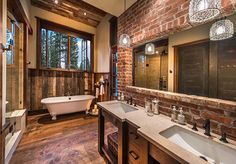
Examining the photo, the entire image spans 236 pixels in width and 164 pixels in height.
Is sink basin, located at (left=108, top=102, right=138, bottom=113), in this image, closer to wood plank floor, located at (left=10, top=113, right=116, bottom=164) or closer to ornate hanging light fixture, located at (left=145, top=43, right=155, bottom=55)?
wood plank floor, located at (left=10, top=113, right=116, bottom=164)

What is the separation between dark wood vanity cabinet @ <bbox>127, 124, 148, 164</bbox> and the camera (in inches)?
42.3

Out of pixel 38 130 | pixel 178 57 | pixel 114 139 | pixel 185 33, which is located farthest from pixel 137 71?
pixel 38 130

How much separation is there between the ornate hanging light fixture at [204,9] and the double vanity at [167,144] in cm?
101

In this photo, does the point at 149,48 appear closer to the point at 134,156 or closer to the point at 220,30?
the point at 220,30

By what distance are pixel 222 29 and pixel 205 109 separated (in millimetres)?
762

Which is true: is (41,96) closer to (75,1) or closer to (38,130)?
(38,130)

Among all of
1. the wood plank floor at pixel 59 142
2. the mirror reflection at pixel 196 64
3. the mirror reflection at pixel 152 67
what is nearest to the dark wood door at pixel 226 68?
the mirror reflection at pixel 196 64

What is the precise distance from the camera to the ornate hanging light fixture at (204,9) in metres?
0.98

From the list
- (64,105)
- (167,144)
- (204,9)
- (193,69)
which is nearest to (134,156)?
(167,144)

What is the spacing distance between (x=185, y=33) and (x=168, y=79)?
633mm

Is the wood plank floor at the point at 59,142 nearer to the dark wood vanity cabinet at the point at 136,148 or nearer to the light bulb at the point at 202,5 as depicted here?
the dark wood vanity cabinet at the point at 136,148

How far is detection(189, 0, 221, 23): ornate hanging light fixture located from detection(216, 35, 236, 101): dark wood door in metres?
0.36

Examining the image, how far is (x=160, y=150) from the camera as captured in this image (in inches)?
35.7

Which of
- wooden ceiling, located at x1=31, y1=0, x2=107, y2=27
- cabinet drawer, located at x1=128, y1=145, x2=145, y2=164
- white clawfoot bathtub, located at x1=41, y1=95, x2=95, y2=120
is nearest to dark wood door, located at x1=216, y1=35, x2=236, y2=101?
cabinet drawer, located at x1=128, y1=145, x2=145, y2=164
